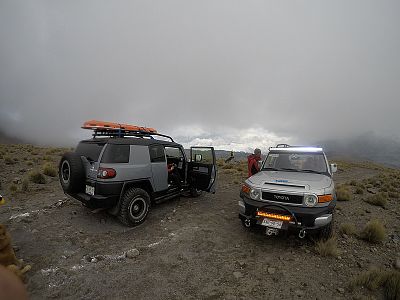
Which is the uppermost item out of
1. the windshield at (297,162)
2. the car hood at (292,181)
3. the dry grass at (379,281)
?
the windshield at (297,162)

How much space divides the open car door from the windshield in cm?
169

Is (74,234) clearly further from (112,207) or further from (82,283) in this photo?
(82,283)

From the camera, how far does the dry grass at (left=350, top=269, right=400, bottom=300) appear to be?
11.7ft

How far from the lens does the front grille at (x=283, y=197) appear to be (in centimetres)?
470

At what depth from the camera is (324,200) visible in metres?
4.66

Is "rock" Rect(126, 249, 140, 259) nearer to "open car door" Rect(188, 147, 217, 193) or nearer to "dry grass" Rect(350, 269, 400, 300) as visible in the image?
"open car door" Rect(188, 147, 217, 193)

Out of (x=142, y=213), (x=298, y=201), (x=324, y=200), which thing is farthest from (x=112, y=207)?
(x=324, y=200)

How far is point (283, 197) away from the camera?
483 centimetres

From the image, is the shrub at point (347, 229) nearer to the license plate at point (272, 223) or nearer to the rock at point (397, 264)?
the rock at point (397, 264)

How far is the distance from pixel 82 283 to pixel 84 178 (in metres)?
2.50

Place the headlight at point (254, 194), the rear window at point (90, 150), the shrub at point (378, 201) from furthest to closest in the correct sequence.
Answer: the shrub at point (378, 201) → the rear window at point (90, 150) → the headlight at point (254, 194)

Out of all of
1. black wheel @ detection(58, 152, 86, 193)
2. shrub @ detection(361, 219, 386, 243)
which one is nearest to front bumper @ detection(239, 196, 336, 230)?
shrub @ detection(361, 219, 386, 243)

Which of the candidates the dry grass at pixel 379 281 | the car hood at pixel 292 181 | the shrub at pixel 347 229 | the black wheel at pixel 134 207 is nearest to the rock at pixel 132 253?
the black wheel at pixel 134 207

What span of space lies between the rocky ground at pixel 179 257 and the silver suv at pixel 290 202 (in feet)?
1.94
